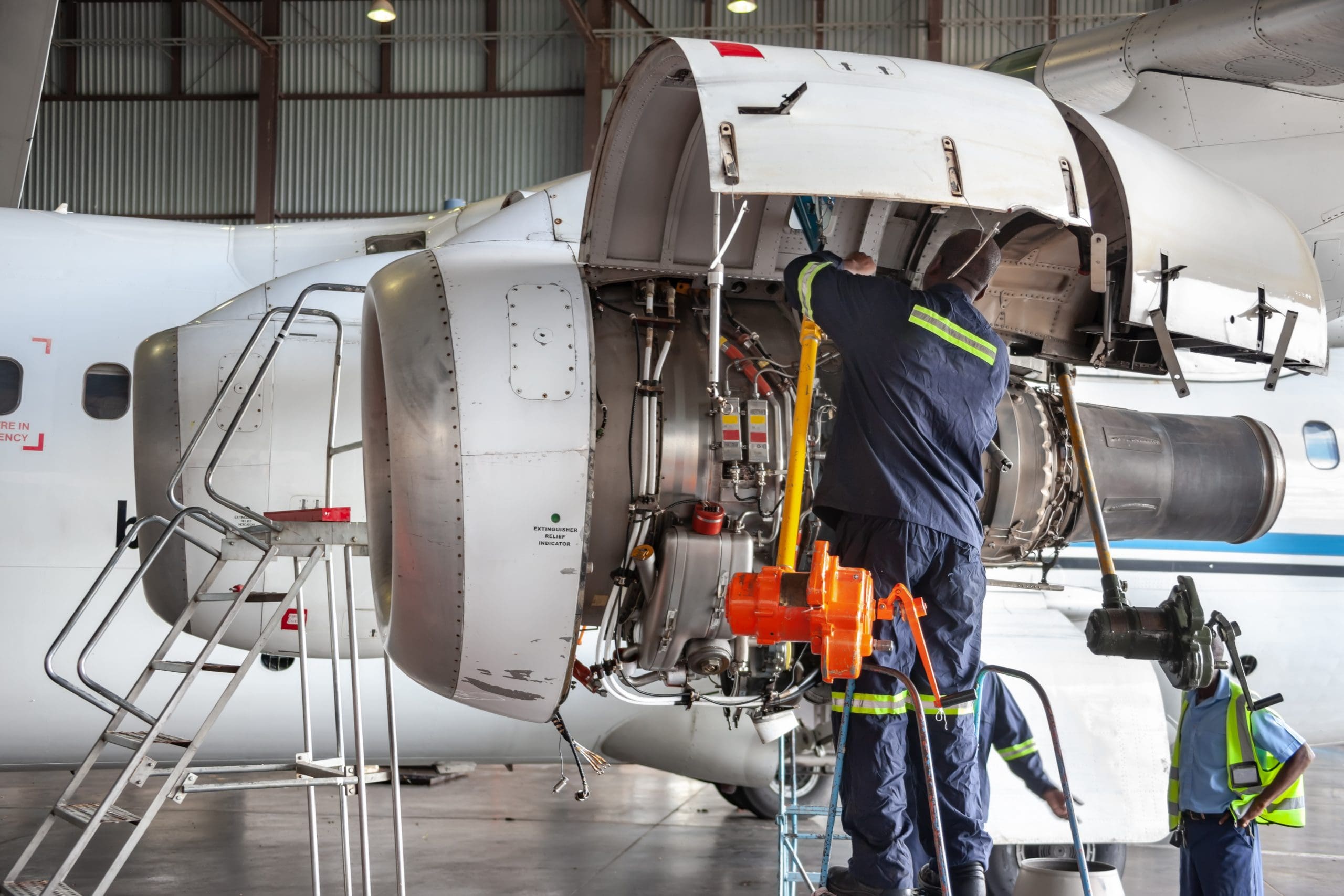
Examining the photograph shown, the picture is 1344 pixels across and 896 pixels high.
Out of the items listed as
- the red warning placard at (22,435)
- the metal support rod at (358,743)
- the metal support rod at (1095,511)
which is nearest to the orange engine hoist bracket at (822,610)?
the metal support rod at (1095,511)

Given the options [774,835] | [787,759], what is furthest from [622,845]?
[787,759]

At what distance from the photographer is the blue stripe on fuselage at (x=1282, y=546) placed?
23.3 ft

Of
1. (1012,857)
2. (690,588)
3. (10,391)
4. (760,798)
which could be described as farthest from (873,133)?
(760,798)

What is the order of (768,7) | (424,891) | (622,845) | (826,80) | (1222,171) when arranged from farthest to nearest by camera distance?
1. (768,7)
2. (622,845)
3. (424,891)
4. (1222,171)
5. (826,80)

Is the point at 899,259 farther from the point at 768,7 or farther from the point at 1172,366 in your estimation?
the point at 768,7

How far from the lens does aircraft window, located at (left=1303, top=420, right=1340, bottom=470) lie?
7.17 meters

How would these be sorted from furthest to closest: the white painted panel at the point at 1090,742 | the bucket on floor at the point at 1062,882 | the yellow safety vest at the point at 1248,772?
the white painted panel at the point at 1090,742
the yellow safety vest at the point at 1248,772
the bucket on floor at the point at 1062,882

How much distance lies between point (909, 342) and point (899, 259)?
3.70ft

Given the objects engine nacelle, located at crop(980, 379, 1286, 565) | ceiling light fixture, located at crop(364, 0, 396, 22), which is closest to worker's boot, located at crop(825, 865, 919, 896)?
engine nacelle, located at crop(980, 379, 1286, 565)

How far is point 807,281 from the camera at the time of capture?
386 centimetres

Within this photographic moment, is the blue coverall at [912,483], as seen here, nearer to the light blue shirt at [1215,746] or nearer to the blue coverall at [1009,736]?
the blue coverall at [1009,736]

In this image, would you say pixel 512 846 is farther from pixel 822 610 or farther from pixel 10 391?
pixel 822 610

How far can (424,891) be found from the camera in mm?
6551

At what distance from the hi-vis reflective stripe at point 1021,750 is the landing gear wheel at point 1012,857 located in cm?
81
